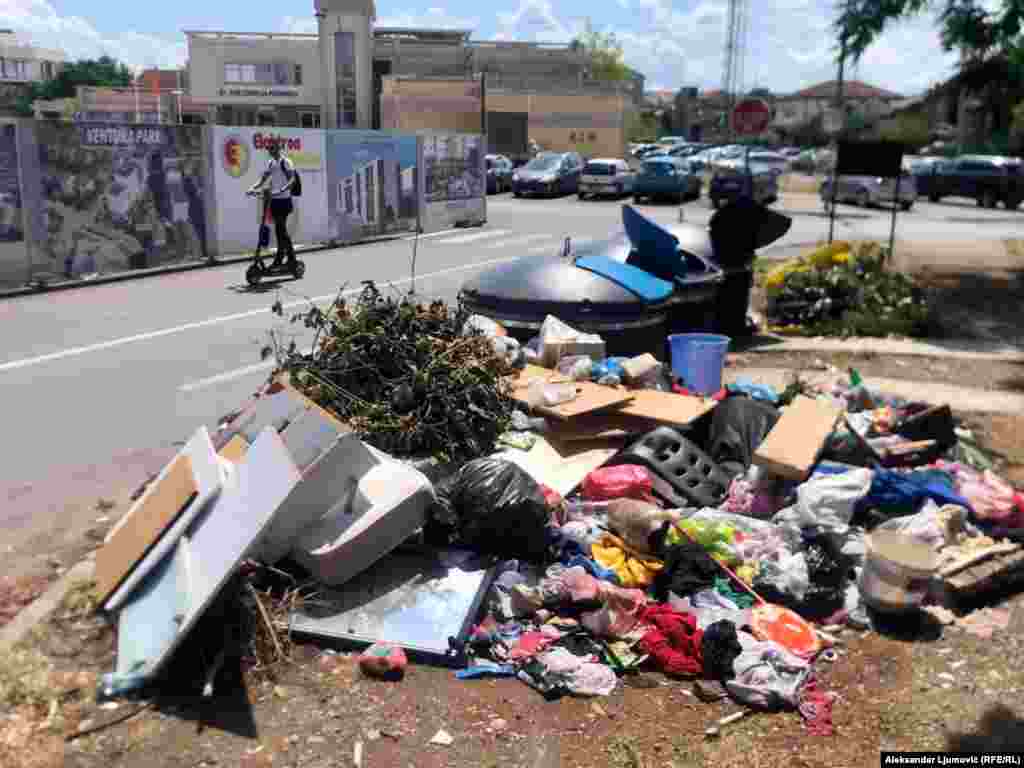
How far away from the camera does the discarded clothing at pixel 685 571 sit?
15.8 feet

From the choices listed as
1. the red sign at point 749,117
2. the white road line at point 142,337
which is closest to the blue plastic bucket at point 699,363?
the white road line at point 142,337

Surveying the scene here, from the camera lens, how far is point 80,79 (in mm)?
90562

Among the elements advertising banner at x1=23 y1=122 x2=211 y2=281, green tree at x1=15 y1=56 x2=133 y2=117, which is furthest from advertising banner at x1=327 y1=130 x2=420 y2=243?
green tree at x1=15 y1=56 x2=133 y2=117

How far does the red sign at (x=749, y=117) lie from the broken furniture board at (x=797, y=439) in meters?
13.3

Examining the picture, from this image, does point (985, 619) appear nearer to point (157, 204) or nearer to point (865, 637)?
point (865, 637)

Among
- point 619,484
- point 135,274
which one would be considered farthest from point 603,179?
point 619,484

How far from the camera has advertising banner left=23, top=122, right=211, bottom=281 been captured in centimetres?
1287

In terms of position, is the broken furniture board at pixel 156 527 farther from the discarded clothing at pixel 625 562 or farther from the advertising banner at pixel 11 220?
the advertising banner at pixel 11 220

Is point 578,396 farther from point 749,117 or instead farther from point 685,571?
point 749,117

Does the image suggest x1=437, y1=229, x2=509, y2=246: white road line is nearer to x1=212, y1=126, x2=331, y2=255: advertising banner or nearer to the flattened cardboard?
x1=212, y1=126, x2=331, y2=255: advertising banner

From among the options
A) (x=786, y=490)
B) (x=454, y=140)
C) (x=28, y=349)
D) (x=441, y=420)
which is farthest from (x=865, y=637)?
(x=454, y=140)

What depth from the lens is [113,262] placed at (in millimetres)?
13898

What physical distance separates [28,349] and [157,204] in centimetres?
574

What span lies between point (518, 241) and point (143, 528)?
1580cm
